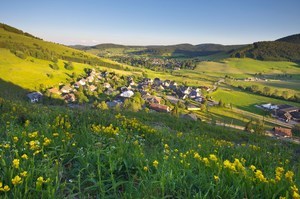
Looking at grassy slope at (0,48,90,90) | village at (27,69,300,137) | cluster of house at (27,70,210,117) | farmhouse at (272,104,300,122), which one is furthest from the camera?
grassy slope at (0,48,90,90)

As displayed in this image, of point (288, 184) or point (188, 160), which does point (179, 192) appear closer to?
point (188, 160)

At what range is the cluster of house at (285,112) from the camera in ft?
253

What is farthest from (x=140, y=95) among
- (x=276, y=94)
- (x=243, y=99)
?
(x=276, y=94)

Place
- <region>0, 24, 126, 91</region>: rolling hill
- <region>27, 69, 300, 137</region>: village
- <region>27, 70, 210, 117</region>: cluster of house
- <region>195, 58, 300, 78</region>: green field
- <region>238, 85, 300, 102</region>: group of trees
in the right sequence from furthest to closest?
Answer: <region>195, 58, 300, 78</region>: green field
<region>238, 85, 300, 102</region>: group of trees
<region>0, 24, 126, 91</region>: rolling hill
<region>27, 70, 210, 117</region>: cluster of house
<region>27, 69, 300, 137</region>: village

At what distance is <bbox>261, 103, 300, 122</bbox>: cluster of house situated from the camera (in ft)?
253

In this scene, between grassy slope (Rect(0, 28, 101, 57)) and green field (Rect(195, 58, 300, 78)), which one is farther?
green field (Rect(195, 58, 300, 78))

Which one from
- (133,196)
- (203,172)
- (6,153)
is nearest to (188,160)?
(203,172)

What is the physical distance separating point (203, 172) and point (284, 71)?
199m

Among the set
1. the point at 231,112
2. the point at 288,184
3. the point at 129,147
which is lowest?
the point at 231,112

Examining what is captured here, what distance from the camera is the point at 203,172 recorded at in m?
3.43

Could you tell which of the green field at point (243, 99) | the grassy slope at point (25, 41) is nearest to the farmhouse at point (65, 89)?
the grassy slope at point (25, 41)

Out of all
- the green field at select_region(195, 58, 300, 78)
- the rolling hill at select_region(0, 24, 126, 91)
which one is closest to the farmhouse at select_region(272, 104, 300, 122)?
the rolling hill at select_region(0, 24, 126, 91)

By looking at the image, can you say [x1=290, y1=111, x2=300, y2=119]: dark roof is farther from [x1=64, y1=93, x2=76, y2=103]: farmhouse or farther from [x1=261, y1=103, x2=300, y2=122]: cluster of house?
[x1=64, y1=93, x2=76, y2=103]: farmhouse

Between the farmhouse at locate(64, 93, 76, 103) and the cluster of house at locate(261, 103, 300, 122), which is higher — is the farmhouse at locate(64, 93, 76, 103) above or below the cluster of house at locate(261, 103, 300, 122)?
above
